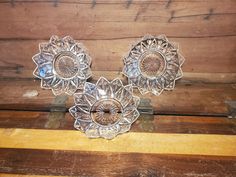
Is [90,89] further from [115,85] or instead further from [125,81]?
[125,81]

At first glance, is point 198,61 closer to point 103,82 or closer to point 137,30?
point 137,30

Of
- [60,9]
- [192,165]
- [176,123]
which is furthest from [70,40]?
[192,165]

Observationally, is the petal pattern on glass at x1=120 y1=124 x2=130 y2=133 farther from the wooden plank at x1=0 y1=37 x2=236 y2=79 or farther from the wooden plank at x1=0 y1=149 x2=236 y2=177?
the wooden plank at x1=0 y1=37 x2=236 y2=79

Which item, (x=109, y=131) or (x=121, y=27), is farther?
(x=121, y=27)

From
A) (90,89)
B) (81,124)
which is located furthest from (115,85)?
(81,124)

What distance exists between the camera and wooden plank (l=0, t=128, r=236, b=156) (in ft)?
3.43

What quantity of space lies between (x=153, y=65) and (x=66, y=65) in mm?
450

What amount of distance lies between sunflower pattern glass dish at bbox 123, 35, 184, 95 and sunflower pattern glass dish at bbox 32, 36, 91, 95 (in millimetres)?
225

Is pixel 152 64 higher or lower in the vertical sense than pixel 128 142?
higher

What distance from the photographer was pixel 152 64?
138 centimetres

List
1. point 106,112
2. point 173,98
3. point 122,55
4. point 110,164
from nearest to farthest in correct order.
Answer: point 110,164 < point 106,112 < point 173,98 < point 122,55

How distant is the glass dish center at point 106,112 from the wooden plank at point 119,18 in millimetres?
403

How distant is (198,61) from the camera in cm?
147

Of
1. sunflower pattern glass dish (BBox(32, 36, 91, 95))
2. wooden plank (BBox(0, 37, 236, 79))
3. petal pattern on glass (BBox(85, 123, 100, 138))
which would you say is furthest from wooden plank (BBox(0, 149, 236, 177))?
wooden plank (BBox(0, 37, 236, 79))
